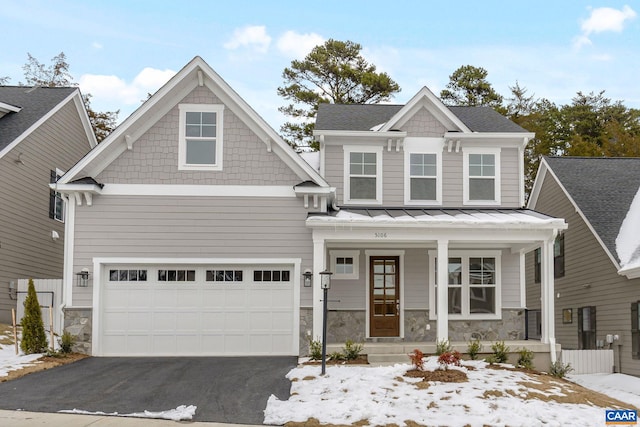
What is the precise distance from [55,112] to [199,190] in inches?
301

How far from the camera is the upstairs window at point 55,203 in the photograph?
2089 cm

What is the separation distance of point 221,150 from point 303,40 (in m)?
20.8

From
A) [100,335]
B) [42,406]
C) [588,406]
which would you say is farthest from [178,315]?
[588,406]

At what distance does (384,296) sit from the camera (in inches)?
659

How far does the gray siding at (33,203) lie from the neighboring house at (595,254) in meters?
14.6

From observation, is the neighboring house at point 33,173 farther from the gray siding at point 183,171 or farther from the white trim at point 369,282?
the white trim at point 369,282

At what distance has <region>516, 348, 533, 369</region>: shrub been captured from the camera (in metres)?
14.1

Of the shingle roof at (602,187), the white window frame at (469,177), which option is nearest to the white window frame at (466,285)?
the white window frame at (469,177)

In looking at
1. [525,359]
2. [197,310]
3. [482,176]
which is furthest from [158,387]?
[482,176]

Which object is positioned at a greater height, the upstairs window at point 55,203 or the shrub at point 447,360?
the upstairs window at point 55,203

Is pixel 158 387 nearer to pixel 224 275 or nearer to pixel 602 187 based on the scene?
pixel 224 275

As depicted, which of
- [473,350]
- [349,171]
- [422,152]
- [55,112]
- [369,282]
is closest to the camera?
[473,350]

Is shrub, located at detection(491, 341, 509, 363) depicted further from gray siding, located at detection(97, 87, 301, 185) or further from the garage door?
gray siding, located at detection(97, 87, 301, 185)

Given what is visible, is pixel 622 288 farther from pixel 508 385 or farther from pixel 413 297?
pixel 508 385
